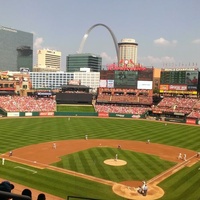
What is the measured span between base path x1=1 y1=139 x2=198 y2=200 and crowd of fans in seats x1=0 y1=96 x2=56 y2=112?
43.6 m

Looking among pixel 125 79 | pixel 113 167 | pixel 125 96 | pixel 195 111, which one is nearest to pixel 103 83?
pixel 125 79

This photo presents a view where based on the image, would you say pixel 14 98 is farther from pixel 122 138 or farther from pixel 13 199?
pixel 13 199

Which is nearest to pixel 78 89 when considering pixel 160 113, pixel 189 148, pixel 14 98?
pixel 14 98

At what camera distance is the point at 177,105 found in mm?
92188

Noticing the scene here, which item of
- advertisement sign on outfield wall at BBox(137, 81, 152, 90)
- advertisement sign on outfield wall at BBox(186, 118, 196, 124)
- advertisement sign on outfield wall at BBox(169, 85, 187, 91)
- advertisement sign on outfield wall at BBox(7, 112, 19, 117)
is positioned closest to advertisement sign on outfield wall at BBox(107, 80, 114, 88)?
advertisement sign on outfield wall at BBox(137, 81, 152, 90)

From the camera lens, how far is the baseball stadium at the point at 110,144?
26.9 metres

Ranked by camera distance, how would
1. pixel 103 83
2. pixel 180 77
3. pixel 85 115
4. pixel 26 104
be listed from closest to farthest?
pixel 85 115
pixel 26 104
pixel 180 77
pixel 103 83

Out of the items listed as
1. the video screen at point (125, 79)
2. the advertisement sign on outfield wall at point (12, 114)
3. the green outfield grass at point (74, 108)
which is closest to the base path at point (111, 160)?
→ the advertisement sign on outfield wall at point (12, 114)

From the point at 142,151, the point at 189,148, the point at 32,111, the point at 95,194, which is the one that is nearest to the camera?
the point at 95,194

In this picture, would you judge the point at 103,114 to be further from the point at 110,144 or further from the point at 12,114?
the point at 110,144

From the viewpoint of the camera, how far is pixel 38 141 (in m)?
48.6

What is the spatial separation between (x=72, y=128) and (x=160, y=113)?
124ft

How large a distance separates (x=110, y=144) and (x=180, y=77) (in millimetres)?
57015

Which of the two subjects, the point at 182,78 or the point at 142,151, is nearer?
the point at 142,151
